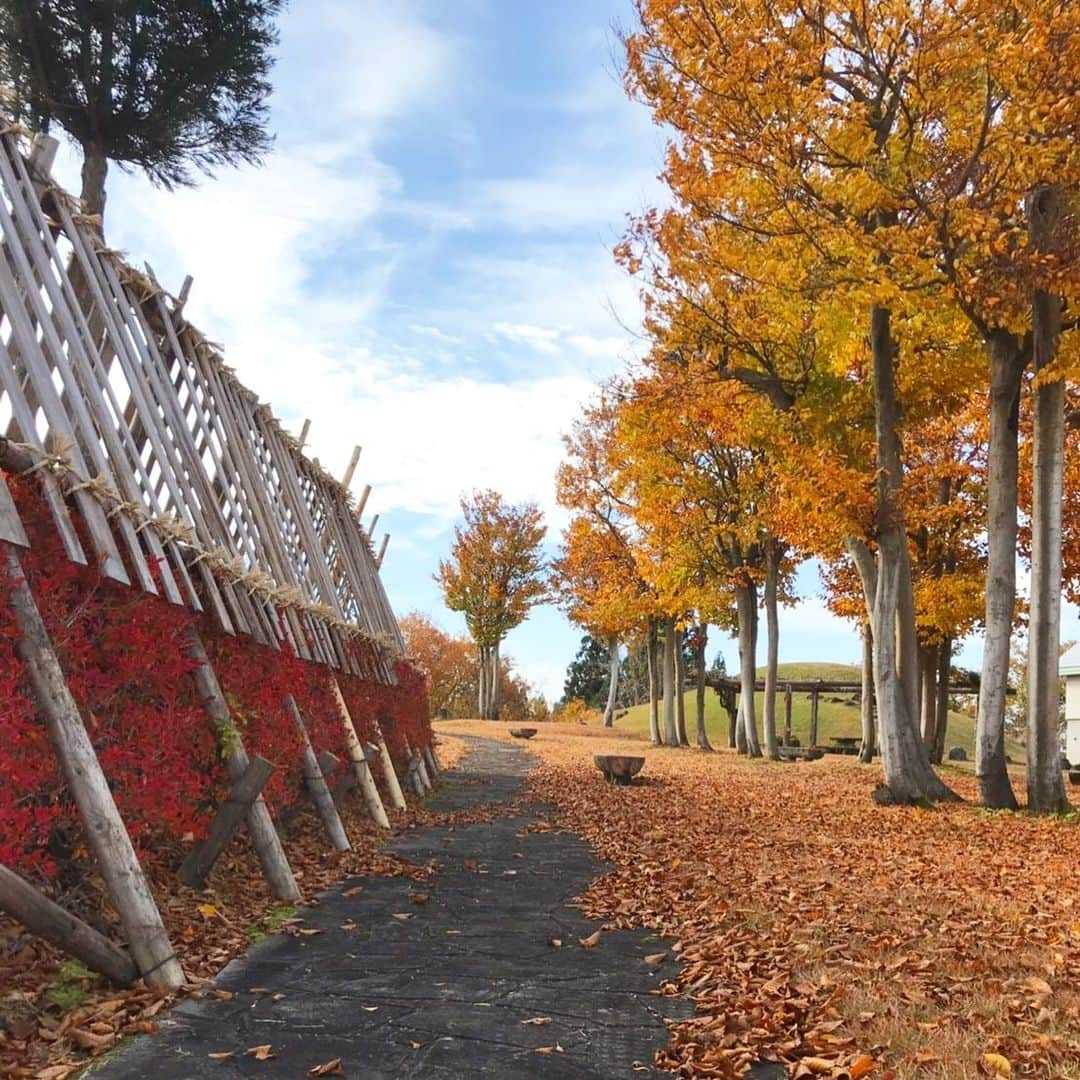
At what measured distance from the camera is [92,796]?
4453 mm

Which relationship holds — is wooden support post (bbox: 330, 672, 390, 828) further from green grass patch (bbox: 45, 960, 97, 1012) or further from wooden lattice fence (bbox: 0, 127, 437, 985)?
green grass patch (bbox: 45, 960, 97, 1012)

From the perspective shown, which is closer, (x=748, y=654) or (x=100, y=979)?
(x=100, y=979)

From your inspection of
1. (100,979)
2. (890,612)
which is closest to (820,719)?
(890,612)

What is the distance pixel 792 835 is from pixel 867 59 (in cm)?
953

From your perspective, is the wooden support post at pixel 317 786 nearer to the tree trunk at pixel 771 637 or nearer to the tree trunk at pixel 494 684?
the tree trunk at pixel 771 637

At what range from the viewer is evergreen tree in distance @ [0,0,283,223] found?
19266 millimetres

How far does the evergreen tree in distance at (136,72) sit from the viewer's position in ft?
63.2

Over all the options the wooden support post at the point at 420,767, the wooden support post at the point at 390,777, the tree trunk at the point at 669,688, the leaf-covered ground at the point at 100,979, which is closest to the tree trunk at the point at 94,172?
the wooden support post at the point at 420,767

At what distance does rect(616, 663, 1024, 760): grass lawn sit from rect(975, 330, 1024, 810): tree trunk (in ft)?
94.8

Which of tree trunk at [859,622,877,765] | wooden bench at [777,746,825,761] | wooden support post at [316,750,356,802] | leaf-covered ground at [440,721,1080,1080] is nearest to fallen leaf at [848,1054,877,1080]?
leaf-covered ground at [440,721,1080,1080]

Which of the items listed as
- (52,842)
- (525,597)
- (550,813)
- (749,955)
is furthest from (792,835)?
(525,597)

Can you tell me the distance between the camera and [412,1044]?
13.1 ft

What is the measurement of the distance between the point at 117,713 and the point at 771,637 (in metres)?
20.5

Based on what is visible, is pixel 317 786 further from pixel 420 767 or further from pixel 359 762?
pixel 420 767
